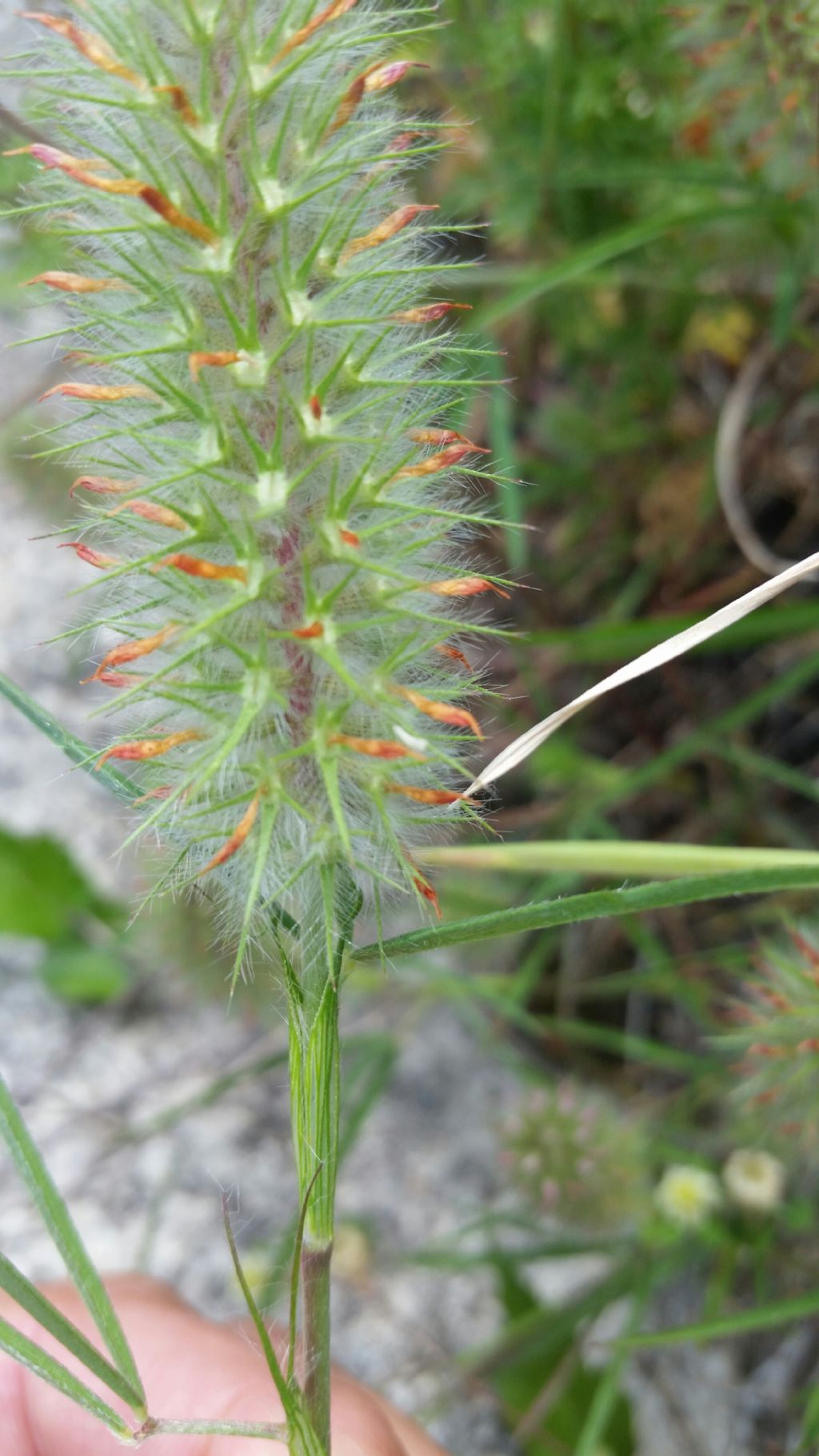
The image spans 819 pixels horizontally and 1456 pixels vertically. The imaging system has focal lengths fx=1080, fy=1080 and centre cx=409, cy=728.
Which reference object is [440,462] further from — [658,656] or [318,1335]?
[318,1335]

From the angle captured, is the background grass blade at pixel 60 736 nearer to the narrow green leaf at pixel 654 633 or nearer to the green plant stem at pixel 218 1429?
the green plant stem at pixel 218 1429

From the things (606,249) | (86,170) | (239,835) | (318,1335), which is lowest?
(318,1335)

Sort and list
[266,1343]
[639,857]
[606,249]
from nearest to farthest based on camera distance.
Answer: [266,1343], [639,857], [606,249]

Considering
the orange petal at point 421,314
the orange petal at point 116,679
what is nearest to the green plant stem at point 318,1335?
the orange petal at point 116,679

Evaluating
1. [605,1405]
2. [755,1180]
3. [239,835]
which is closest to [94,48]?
[239,835]

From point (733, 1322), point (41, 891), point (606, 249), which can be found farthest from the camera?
point (41, 891)

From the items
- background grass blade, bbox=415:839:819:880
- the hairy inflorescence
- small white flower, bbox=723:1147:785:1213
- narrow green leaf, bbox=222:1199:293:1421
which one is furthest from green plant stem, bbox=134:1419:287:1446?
small white flower, bbox=723:1147:785:1213

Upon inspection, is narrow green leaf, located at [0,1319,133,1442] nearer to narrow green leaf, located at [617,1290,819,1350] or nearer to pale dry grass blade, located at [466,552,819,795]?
pale dry grass blade, located at [466,552,819,795]

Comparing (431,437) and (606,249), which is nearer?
(431,437)
